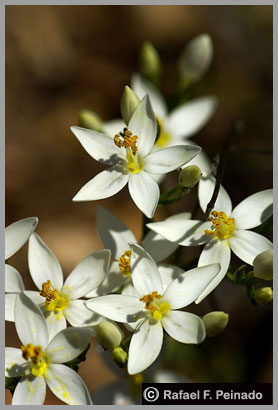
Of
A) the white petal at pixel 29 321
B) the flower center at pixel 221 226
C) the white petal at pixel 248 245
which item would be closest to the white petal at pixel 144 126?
the flower center at pixel 221 226

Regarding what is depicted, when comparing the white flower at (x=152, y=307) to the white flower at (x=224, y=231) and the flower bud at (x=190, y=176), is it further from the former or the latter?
the flower bud at (x=190, y=176)

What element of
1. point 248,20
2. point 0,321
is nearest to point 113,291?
point 0,321

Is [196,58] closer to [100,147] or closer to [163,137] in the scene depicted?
[163,137]

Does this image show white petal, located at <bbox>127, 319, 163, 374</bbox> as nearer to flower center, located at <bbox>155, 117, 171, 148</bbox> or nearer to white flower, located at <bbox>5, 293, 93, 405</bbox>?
white flower, located at <bbox>5, 293, 93, 405</bbox>

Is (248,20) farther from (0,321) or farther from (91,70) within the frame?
(0,321)

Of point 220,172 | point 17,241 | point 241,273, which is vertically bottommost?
point 241,273
